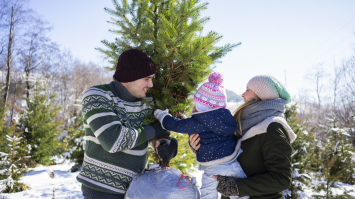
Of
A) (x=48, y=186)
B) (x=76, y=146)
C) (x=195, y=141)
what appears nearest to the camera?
(x=195, y=141)

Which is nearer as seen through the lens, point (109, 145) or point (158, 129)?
point (109, 145)

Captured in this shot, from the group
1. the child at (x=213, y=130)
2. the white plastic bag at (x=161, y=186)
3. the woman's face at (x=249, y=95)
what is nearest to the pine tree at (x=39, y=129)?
the white plastic bag at (x=161, y=186)

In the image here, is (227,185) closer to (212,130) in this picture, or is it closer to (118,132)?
(212,130)

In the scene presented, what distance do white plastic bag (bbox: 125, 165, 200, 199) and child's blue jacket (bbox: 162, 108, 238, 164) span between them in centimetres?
29

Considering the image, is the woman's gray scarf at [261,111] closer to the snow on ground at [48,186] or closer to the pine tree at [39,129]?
the snow on ground at [48,186]

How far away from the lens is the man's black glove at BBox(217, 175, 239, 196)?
1.69 metres

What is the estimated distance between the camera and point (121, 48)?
2537 mm

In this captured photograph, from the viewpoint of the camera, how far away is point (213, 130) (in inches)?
74.0

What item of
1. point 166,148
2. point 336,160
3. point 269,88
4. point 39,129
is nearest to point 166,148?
point 166,148

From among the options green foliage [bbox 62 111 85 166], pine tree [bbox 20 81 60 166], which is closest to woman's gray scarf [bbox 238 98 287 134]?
green foliage [bbox 62 111 85 166]

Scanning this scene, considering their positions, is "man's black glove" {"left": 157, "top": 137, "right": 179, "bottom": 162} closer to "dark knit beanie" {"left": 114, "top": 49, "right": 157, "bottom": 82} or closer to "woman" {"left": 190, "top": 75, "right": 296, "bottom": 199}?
"woman" {"left": 190, "top": 75, "right": 296, "bottom": 199}

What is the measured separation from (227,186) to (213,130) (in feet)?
1.55

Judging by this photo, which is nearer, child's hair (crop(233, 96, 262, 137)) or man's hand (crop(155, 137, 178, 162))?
child's hair (crop(233, 96, 262, 137))

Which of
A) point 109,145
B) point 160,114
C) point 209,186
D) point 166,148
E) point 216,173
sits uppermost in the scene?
point 160,114
